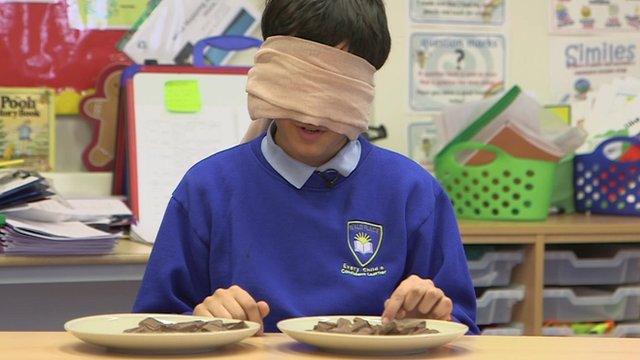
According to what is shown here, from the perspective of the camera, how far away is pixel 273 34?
4.25 feet

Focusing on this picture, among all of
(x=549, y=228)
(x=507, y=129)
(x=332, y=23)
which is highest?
(x=332, y=23)

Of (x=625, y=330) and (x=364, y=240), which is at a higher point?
(x=364, y=240)

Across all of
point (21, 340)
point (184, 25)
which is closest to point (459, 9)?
point (184, 25)

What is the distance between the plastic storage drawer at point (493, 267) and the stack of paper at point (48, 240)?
0.81 metres

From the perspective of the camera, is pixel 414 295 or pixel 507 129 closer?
pixel 414 295

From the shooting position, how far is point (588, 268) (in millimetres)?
2256

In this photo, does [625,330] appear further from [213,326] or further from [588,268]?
[213,326]

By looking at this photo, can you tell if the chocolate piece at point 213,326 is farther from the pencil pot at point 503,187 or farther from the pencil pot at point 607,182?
the pencil pot at point 607,182

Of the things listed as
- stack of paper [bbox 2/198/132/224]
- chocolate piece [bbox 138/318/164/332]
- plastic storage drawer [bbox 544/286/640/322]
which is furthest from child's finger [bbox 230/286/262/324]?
plastic storage drawer [bbox 544/286/640/322]

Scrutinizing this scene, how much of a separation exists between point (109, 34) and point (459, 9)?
92 cm

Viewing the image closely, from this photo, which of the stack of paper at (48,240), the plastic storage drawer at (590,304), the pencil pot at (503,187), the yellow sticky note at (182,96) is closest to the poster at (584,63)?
the pencil pot at (503,187)

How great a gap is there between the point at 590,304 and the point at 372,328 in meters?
1.35

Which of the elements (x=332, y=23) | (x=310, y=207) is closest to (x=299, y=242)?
(x=310, y=207)

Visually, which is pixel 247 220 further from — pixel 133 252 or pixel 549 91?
pixel 549 91
